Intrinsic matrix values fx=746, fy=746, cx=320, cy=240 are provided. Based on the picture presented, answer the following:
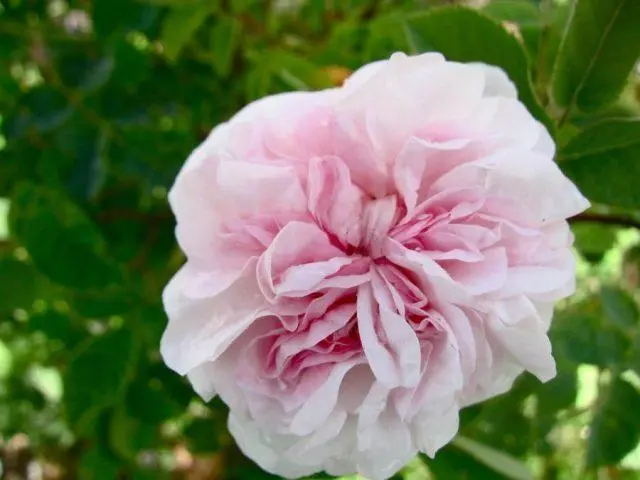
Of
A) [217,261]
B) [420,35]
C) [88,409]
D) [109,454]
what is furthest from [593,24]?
[109,454]

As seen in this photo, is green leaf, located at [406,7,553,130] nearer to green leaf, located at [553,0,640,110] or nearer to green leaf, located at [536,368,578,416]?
green leaf, located at [553,0,640,110]

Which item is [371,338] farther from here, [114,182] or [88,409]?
[114,182]

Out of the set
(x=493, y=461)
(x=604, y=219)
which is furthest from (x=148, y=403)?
(x=604, y=219)

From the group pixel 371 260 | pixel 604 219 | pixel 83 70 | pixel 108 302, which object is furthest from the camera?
pixel 83 70

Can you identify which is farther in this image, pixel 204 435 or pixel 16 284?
pixel 204 435

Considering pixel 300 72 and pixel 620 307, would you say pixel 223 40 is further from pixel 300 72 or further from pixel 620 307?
pixel 620 307
